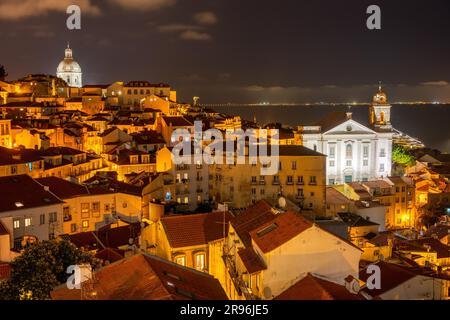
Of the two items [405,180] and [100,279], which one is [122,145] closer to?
[405,180]

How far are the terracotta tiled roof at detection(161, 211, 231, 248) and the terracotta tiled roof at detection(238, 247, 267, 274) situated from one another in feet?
7.34

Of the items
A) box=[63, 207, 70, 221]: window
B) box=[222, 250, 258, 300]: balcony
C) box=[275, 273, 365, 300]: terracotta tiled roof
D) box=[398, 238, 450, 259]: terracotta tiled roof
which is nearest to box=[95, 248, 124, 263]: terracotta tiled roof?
box=[222, 250, 258, 300]: balcony

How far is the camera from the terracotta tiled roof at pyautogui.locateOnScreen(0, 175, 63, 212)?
2056cm

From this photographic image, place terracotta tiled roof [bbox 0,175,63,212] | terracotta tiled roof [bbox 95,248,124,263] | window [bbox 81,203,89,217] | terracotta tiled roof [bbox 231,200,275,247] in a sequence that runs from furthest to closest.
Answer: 1. window [bbox 81,203,89,217]
2. terracotta tiled roof [bbox 0,175,63,212]
3. terracotta tiled roof [bbox 95,248,124,263]
4. terracotta tiled roof [bbox 231,200,275,247]

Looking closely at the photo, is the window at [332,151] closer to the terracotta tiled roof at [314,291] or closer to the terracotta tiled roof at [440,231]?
the terracotta tiled roof at [440,231]

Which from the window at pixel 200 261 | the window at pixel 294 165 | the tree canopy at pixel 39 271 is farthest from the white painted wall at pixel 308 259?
the window at pixel 294 165

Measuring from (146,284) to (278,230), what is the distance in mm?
4230

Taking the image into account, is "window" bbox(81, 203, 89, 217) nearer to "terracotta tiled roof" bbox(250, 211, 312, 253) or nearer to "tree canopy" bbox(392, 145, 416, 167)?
"terracotta tiled roof" bbox(250, 211, 312, 253)

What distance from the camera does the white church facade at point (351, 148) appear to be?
46438mm

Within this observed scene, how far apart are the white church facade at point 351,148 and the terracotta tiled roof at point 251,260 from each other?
33461 millimetres

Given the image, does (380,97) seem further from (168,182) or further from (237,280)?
(237,280)

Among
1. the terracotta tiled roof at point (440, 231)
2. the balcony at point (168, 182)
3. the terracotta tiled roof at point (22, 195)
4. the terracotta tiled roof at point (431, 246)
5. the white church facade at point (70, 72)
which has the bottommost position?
the terracotta tiled roof at point (440, 231)

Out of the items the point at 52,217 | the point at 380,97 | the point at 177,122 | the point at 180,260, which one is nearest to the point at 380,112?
the point at 380,97

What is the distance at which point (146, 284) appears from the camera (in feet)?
33.2
